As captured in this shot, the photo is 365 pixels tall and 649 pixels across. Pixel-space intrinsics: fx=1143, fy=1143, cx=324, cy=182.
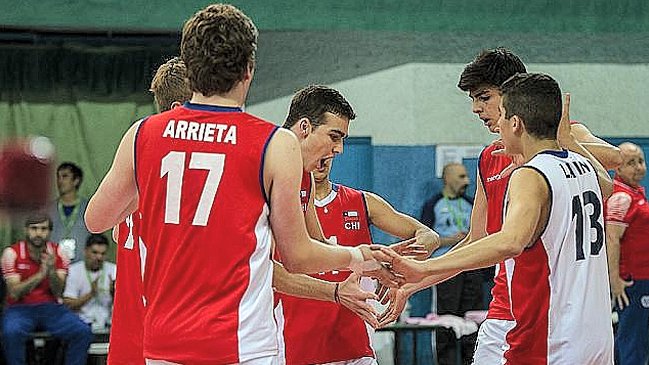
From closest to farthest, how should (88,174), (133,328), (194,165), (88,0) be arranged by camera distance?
1. (194,165)
2. (133,328)
3. (88,0)
4. (88,174)

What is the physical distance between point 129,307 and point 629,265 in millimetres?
6783

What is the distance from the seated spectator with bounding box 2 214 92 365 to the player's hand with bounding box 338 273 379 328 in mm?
5589

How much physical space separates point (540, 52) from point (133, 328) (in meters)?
8.76

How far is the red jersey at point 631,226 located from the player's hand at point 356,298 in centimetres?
585

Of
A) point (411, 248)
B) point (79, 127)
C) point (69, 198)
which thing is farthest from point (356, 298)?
point (79, 127)

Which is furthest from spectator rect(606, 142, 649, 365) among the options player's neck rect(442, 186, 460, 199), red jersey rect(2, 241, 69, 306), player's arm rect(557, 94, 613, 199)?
player's arm rect(557, 94, 613, 199)

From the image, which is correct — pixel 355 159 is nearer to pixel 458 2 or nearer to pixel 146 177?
pixel 458 2

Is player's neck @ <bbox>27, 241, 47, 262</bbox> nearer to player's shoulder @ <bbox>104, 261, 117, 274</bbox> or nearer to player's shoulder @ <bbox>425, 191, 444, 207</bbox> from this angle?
player's shoulder @ <bbox>104, 261, 117, 274</bbox>

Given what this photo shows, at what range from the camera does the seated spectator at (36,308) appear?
32.6 ft

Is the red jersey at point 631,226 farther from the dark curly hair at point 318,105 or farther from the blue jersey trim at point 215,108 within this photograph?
the blue jersey trim at point 215,108

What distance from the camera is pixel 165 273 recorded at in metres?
3.59

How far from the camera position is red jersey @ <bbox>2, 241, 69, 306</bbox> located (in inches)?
396

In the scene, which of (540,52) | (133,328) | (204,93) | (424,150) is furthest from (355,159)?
(204,93)

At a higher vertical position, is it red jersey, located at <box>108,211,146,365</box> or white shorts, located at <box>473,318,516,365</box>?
red jersey, located at <box>108,211,146,365</box>
